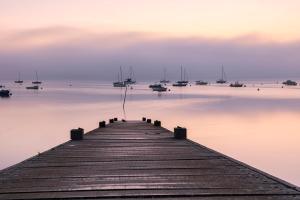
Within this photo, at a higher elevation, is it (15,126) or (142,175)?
(142,175)

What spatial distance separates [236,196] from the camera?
7758mm

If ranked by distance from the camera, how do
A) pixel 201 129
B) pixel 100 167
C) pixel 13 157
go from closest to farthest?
pixel 100 167, pixel 13 157, pixel 201 129

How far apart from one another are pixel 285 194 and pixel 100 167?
491 cm

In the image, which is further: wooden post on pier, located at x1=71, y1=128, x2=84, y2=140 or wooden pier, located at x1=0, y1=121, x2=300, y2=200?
wooden post on pier, located at x1=71, y1=128, x2=84, y2=140

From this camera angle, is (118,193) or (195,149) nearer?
(118,193)

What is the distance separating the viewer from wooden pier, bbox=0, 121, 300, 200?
789 cm

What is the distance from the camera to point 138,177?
937 centimetres

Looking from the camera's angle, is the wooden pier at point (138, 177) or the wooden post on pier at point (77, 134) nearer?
the wooden pier at point (138, 177)

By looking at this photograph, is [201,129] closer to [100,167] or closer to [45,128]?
[45,128]

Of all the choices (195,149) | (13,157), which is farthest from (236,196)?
(13,157)

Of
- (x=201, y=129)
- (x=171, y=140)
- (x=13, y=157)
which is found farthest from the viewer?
(x=201, y=129)

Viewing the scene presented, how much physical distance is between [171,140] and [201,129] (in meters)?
31.2

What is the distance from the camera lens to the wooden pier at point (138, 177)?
25.9ft

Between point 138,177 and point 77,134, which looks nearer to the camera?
point 138,177
